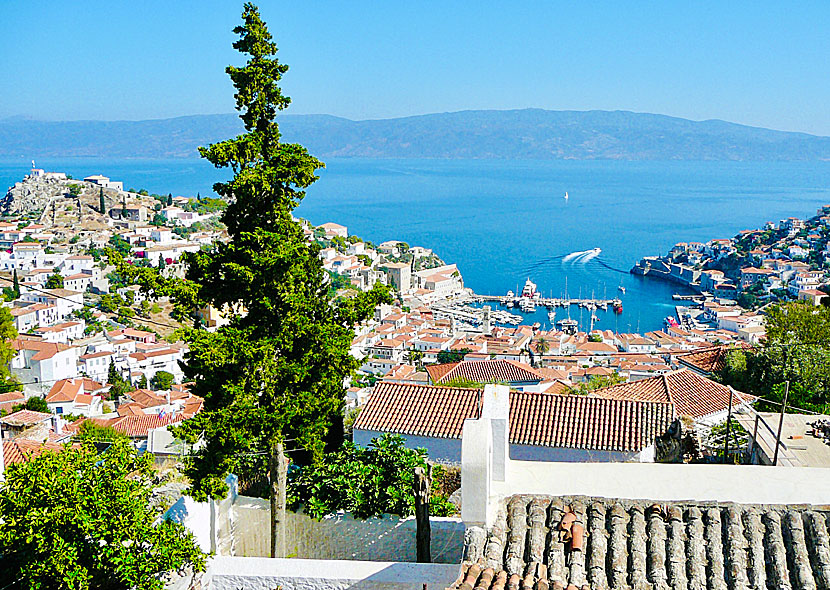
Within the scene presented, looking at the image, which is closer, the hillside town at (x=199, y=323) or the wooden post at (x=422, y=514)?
the wooden post at (x=422, y=514)

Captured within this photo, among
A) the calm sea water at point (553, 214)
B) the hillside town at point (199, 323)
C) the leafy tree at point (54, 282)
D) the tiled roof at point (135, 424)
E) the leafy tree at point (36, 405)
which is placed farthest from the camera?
the calm sea water at point (553, 214)

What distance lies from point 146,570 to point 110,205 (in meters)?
80.0

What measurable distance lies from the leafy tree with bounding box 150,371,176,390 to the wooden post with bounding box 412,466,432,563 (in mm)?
34290

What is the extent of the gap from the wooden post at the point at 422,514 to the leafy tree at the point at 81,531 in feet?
3.51

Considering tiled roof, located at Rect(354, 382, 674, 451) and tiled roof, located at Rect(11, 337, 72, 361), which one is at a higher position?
tiled roof, located at Rect(354, 382, 674, 451)

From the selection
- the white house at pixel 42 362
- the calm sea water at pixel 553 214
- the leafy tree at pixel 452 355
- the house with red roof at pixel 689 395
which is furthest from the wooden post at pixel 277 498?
the leafy tree at pixel 452 355

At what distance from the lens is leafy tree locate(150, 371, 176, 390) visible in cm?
3652

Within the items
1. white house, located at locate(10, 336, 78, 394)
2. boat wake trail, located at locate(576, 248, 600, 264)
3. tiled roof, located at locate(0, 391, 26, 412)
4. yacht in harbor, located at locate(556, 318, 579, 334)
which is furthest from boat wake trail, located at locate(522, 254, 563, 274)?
tiled roof, located at locate(0, 391, 26, 412)

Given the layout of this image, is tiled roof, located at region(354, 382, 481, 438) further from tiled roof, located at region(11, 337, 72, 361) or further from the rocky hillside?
the rocky hillside

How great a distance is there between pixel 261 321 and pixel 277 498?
0.98 meters

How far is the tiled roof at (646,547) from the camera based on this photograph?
2.63 metres

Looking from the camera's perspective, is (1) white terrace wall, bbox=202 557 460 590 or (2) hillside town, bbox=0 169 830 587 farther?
(2) hillside town, bbox=0 169 830 587

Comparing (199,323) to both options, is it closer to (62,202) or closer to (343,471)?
(343,471)

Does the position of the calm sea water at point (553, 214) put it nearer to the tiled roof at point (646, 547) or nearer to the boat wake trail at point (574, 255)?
the boat wake trail at point (574, 255)
